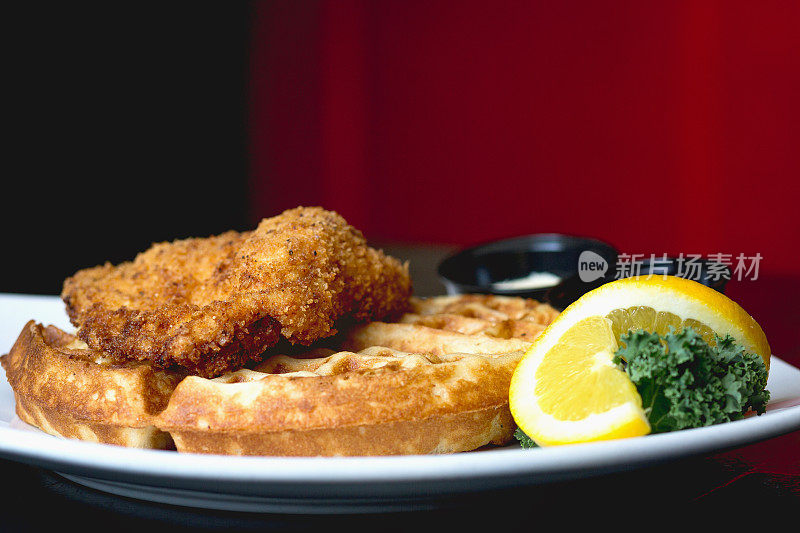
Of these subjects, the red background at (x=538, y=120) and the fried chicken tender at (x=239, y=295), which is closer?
the fried chicken tender at (x=239, y=295)

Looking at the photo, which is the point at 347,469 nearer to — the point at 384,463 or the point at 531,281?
the point at 384,463

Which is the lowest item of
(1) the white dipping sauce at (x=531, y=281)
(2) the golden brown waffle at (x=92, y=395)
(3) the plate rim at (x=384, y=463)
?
(1) the white dipping sauce at (x=531, y=281)

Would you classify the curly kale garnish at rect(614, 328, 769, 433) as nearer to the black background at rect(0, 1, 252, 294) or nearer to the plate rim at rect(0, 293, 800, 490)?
the plate rim at rect(0, 293, 800, 490)

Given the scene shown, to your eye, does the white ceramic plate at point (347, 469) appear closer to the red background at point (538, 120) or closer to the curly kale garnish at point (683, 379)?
the curly kale garnish at point (683, 379)

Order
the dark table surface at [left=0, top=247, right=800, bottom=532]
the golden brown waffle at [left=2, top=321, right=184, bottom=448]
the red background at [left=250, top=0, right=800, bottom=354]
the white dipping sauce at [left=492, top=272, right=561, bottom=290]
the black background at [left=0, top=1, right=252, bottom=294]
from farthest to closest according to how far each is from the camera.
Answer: the black background at [left=0, top=1, right=252, bottom=294] < the red background at [left=250, top=0, right=800, bottom=354] < the white dipping sauce at [left=492, top=272, right=561, bottom=290] < the golden brown waffle at [left=2, top=321, right=184, bottom=448] < the dark table surface at [left=0, top=247, right=800, bottom=532]

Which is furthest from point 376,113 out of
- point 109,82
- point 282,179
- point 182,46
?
point 109,82

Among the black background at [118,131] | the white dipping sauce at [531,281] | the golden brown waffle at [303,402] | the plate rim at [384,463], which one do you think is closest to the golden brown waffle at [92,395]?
the golden brown waffle at [303,402]

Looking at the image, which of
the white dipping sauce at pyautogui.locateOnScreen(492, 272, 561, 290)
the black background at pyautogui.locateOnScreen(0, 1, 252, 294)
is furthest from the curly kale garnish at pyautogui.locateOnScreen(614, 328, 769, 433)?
→ the black background at pyautogui.locateOnScreen(0, 1, 252, 294)
